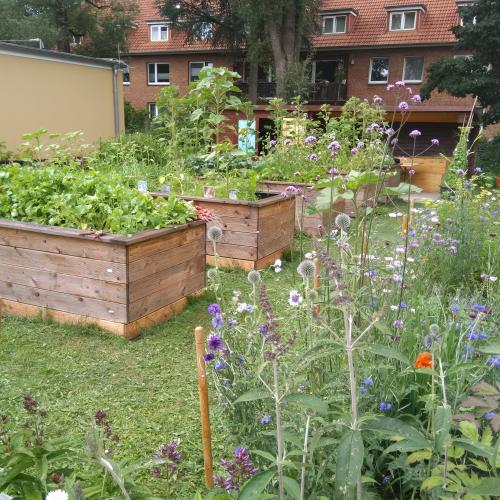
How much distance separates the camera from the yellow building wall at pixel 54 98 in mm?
12758

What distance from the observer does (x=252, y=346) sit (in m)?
2.10

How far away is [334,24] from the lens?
91.1ft

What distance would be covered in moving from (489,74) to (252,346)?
Answer: 21.6 metres

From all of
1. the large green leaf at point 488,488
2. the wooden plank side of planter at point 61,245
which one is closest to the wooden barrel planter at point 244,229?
the wooden plank side of planter at point 61,245

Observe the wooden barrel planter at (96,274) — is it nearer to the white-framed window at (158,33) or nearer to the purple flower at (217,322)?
the purple flower at (217,322)

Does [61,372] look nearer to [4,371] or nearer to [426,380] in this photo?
[4,371]

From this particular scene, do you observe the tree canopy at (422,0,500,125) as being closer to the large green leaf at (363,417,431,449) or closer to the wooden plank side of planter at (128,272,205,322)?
the wooden plank side of planter at (128,272,205,322)

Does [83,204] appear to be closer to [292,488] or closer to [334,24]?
[292,488]

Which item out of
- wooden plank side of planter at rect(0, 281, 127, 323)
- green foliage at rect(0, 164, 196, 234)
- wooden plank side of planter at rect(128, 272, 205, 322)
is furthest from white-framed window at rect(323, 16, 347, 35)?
wooden plank side of planter at rect(0, 281, 127, 323)

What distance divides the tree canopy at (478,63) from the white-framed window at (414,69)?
460 centimetres

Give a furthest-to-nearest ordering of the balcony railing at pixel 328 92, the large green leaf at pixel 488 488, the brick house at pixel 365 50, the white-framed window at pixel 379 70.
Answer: the white-framed window at pixel 379 70, the balcony railing at pixel 328 92, the brick house at pixel 365 50, the large green leaf at pixel 488 488

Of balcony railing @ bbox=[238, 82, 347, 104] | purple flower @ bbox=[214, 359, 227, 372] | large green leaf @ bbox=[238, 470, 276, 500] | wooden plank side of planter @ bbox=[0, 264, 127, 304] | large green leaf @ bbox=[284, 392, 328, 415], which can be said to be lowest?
wooden plank side of planter @ bbox=[0, 264, 127, 304]

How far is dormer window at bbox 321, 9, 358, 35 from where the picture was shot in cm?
2733

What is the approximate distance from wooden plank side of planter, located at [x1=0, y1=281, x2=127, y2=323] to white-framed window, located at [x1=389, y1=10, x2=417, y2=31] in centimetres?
2618
